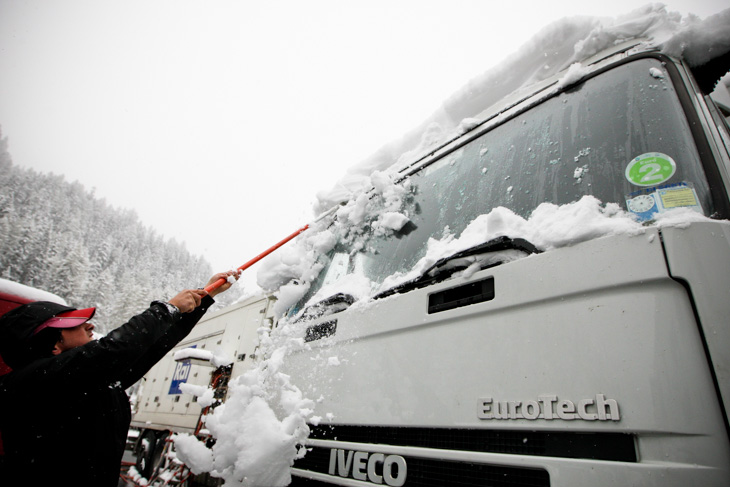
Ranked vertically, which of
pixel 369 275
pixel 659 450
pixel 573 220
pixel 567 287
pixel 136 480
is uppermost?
pixel 369 275

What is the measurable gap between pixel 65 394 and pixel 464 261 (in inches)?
65.7

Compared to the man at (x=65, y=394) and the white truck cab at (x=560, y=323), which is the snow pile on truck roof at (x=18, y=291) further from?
the white truck cab at (x=560, y=323)

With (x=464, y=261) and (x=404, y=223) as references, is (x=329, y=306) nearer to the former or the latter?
(x=404, y=223)

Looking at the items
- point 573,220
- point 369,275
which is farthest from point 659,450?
point 369,275

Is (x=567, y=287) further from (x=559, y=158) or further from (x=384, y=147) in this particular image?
(x=384, y=147)

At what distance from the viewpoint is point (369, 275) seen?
2047mm

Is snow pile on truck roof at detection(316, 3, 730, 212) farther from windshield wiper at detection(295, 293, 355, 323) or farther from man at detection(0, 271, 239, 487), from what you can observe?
man at detection(0, 271, 239, 487)

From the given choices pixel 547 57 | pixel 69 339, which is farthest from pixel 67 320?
pixel 547 57

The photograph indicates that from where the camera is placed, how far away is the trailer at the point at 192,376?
504cm

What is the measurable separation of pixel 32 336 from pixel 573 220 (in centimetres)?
226

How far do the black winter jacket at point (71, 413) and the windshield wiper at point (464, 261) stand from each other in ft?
4.04

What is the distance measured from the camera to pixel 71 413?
142 cm

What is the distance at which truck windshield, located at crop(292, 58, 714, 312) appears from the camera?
3.94 ft

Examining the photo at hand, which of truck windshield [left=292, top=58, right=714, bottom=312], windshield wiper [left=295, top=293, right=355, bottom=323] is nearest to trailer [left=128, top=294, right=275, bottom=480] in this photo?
windshield wiper [left=295, top=293, right=355, bottom=323]
